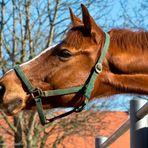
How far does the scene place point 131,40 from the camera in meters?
3.46

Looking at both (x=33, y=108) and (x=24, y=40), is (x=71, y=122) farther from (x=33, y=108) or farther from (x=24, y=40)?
(x=33, y=108)

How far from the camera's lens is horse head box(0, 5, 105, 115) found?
10.7 feet

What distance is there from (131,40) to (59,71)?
0.56 meters

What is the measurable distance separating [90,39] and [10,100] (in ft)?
2.25

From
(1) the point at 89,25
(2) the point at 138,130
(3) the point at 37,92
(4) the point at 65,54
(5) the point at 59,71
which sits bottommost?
(2) the point at 138,130

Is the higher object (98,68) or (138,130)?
(98,68)

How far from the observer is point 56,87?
332 centimetres

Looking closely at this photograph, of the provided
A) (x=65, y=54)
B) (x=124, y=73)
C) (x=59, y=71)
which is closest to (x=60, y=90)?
(x=59, y=71)

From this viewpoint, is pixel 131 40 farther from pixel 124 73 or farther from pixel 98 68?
pixel 98 68

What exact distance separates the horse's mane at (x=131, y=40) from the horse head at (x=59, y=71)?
0.45 feet

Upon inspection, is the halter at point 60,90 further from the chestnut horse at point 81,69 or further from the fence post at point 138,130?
the fence post at point 138,130

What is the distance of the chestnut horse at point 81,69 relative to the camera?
330 centimetres

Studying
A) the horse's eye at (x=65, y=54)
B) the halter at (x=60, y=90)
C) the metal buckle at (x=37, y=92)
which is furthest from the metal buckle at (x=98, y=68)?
the metal buckle at (x=37, y=92)

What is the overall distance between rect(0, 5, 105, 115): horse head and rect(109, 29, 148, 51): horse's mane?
14 centimetres
